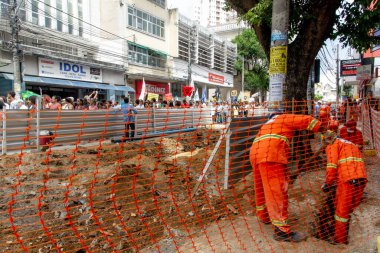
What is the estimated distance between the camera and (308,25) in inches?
211

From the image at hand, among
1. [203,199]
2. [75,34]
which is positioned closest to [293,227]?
[203,199]

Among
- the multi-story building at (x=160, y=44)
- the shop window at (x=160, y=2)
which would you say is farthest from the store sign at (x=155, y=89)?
the shop window at (x=160, y=2)

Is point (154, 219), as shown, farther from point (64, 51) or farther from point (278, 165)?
point (64, 51)

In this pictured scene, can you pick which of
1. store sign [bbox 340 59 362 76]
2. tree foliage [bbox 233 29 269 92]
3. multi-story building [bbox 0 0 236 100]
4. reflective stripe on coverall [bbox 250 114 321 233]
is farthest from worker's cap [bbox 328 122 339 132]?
tree foliage [bbox 233 29 269 92]

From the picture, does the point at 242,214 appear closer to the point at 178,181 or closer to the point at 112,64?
the point at 178,181

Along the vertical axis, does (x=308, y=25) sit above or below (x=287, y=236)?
above

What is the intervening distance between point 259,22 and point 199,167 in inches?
119

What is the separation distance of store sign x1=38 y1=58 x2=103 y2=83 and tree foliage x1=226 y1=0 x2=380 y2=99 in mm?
13876

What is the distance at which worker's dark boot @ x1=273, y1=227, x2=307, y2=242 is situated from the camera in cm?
325

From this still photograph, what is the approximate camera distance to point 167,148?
29.0 ft

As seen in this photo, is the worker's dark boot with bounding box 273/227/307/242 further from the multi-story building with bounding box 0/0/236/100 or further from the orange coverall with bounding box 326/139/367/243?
the multi-story building with bounding box 0/0/236/100

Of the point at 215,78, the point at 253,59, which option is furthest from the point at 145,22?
the point at 253,59

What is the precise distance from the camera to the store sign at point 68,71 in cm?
1655

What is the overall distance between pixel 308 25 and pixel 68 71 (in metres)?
15.6
